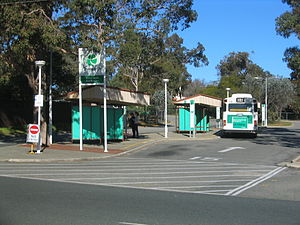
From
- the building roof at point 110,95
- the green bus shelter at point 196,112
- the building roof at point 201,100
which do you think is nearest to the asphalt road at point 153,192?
the building roof at point 110,95

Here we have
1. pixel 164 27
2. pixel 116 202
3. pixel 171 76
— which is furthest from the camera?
pixel 171 76

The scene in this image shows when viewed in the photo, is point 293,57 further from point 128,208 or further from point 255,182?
point 128,208

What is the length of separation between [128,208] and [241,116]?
819 inches

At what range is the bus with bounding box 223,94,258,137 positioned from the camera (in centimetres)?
2664

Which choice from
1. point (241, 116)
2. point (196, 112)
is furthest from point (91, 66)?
point (196, 112)

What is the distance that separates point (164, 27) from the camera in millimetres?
28141

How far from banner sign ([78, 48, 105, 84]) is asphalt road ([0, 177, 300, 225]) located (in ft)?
32.1

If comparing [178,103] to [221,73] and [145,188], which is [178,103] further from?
[221,73]

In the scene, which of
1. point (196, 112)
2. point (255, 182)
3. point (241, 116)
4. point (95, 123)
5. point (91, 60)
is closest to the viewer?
point (255, 182)

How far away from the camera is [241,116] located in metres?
26.9

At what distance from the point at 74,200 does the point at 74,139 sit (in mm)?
14130

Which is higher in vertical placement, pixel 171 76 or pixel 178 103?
pixel 171 76

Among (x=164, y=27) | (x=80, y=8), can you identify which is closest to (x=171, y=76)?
(x=164, y=27)

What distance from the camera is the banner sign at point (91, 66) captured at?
18.6m
